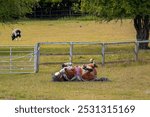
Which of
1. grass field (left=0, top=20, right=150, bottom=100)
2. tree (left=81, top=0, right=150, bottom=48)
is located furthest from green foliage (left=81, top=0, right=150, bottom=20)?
grass field (left=0, top=20, right=150, bottom=100)

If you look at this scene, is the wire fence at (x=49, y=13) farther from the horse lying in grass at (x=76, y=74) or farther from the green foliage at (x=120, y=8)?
the horse lying in grass at (x=76, y=74)

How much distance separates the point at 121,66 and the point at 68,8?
201 ft

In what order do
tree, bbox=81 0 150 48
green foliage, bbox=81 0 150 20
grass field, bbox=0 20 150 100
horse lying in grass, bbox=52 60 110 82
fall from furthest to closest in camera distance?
1. tree, bbox=81 0 150 48
2. green foliage, bbox=81 0 150 20
3. horse lying in grass, bbox=52 60 110 82
4. grass field, bbox=0 20 150 100

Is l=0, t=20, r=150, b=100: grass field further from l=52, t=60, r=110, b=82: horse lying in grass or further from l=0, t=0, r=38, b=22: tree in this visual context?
l=0, t=0, r=38, b=22: tree

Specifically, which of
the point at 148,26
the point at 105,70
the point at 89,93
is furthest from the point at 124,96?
the point at 148,26

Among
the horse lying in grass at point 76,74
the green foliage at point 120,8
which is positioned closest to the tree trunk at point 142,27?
the green foliage at point 120,8

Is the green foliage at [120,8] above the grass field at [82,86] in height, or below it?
above

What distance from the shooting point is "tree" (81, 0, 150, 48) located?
1128 inches

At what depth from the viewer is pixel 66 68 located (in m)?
18.2

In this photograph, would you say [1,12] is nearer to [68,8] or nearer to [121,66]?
[121,66]

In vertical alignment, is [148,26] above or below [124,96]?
above

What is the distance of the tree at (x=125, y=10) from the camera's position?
1128 inches

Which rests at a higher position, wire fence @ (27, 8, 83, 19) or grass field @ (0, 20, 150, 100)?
wire fence @ (27, 8, 83, 19)

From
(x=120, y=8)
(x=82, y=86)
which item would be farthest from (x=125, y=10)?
(x=82, y=86)
